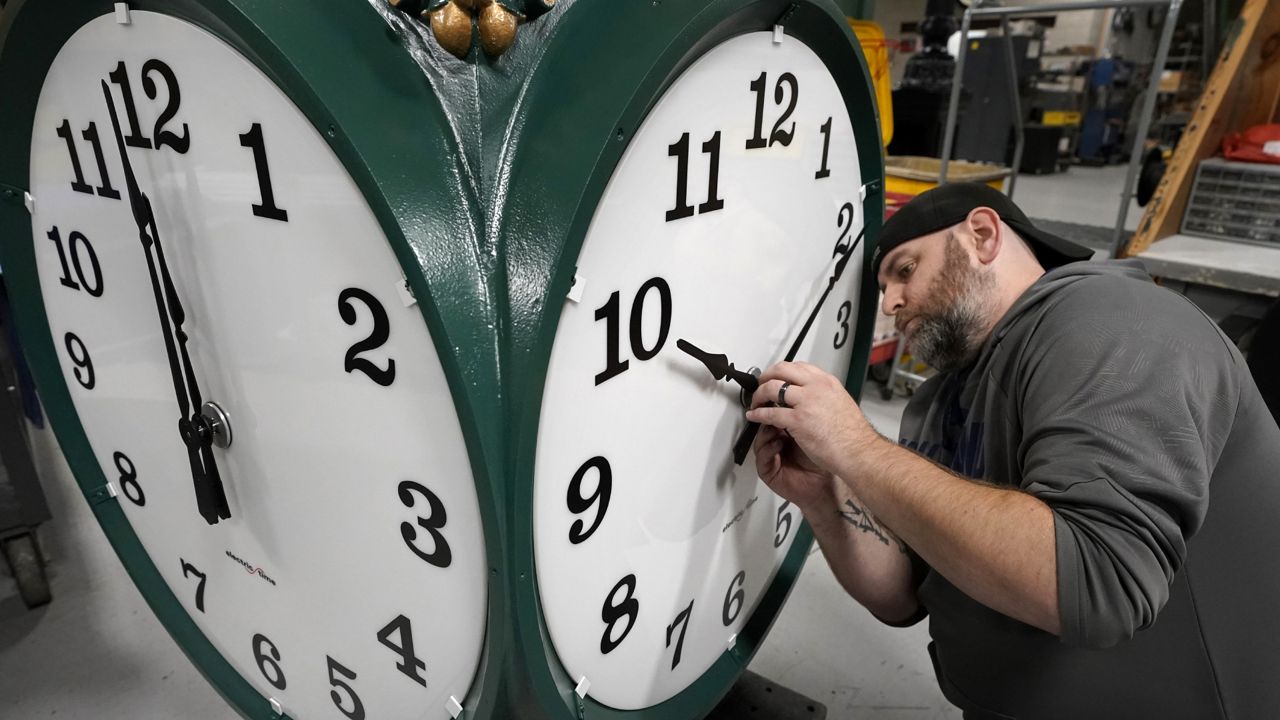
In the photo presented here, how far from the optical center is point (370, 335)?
63 centimetres

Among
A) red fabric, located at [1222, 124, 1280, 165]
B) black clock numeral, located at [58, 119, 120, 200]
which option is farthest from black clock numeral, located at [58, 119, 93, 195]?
red fabric, located at [1222, 124, 1280, 165]

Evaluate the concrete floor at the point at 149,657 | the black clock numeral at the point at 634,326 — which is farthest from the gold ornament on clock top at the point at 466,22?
the concrete floor at the point at 149,657

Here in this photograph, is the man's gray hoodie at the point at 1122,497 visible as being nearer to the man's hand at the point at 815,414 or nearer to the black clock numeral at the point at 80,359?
the man's hand at the point at 815,414

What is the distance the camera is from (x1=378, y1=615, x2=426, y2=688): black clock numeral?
2.45 feet

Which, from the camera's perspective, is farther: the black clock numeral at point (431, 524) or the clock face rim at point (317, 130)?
the black clock numeral at point (431, 524)

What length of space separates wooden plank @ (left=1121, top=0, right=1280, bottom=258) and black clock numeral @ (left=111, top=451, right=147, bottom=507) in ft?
10.2

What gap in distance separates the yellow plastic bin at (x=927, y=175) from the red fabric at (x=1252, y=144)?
2.72 feet

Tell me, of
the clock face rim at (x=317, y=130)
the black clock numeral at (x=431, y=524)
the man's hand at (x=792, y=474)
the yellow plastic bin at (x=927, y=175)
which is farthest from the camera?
the yellow plastic bin at (x=927, y=175)

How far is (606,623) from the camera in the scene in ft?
2.60

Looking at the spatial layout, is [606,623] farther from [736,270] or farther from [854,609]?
[854,609]

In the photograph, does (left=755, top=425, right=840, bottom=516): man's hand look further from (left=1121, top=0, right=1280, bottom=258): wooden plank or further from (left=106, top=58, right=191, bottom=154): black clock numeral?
(left=1121, top=0, right=1280, bottom=258): wooden plank

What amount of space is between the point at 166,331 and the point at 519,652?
22.0 inches

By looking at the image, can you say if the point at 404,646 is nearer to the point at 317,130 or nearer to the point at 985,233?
the point at 317,130

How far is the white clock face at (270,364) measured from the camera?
0.62 meters
